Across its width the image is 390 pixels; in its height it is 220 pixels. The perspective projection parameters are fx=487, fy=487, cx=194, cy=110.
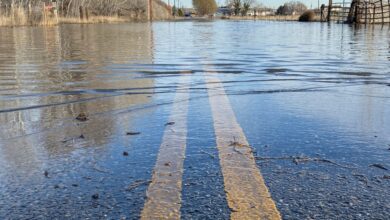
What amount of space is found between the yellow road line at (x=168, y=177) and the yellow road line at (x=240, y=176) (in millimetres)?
268

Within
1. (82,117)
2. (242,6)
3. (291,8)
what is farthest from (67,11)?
(291,8)

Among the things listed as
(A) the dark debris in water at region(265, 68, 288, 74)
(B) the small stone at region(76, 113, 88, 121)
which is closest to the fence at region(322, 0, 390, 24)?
(A) the dark debris in water at region(265, 68, 288, 74)

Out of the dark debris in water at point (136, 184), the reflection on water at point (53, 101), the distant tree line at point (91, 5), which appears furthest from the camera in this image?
the distant tree line at point (91, 5)

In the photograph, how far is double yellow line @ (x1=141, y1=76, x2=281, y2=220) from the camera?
2355mm

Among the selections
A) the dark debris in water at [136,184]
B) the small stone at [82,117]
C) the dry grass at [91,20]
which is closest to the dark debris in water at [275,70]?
the small stone at [82,117]

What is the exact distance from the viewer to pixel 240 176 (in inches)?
112

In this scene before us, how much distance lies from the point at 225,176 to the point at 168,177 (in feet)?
1.09

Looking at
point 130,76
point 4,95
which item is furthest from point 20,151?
point 130,76

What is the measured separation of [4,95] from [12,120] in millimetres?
1503

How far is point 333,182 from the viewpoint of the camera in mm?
2764

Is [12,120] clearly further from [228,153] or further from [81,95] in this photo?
[228,153]

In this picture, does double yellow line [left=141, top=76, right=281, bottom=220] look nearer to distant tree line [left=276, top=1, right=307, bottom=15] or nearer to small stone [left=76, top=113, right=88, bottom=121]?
small stone [left=76, top=113, right=88, bottom=121]

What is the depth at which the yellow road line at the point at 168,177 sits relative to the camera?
7.72ft

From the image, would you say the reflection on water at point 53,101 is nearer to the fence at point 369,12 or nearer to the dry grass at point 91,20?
the fence at point 369,12
